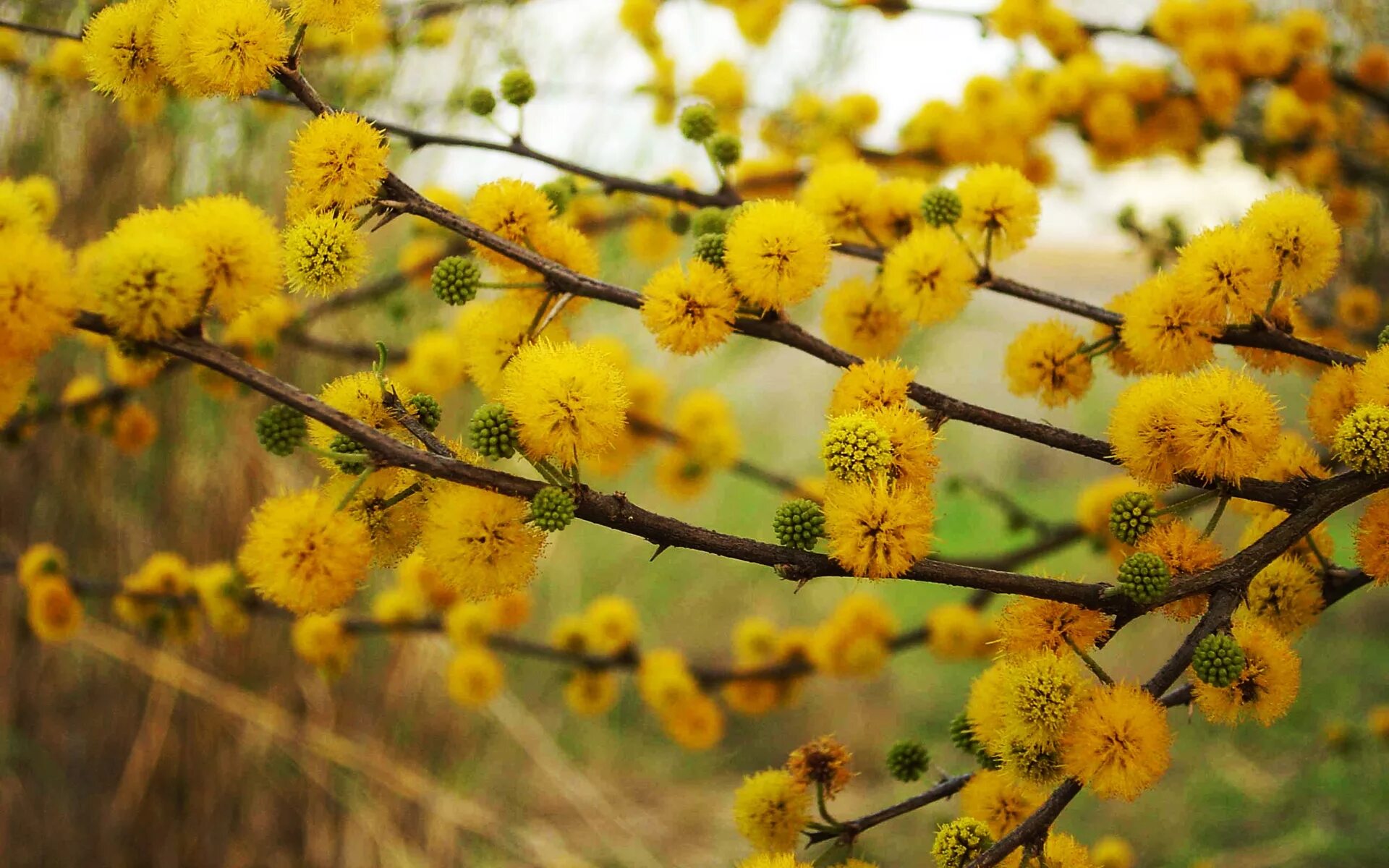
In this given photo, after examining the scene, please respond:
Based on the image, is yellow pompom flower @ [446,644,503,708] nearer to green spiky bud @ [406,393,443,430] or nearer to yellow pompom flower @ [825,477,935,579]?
green spiky bud @ [406,393,443,430]

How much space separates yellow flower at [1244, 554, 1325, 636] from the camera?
68cm

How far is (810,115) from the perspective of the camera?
1.53m

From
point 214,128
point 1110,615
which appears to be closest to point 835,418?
point 1110,615

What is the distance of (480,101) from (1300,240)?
2.42 feet

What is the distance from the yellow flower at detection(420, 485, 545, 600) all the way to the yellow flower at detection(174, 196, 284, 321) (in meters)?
Result: 0.17

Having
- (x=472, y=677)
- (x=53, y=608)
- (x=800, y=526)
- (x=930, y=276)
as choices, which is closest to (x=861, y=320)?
(x=930, y=276)

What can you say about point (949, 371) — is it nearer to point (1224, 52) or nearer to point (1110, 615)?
point (1224, 52)

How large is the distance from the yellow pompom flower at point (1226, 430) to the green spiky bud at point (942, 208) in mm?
277

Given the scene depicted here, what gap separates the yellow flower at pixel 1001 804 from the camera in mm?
668

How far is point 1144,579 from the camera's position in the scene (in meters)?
0.55

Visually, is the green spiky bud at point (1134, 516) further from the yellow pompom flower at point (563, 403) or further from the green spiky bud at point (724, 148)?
the green spiky bud at point (724, 148)

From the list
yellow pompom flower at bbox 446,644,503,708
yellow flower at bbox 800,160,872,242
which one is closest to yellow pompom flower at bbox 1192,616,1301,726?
yellow flower at bbox 800,160,872,242

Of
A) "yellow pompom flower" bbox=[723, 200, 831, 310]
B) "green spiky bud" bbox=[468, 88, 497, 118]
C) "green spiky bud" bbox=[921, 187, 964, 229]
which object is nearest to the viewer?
"yellow pompom flower" bbox=[723, 200, 831, 310]

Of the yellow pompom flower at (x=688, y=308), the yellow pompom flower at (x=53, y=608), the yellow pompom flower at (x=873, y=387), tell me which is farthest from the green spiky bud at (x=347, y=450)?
the yellow pompom flower at (x=53, y=608)
